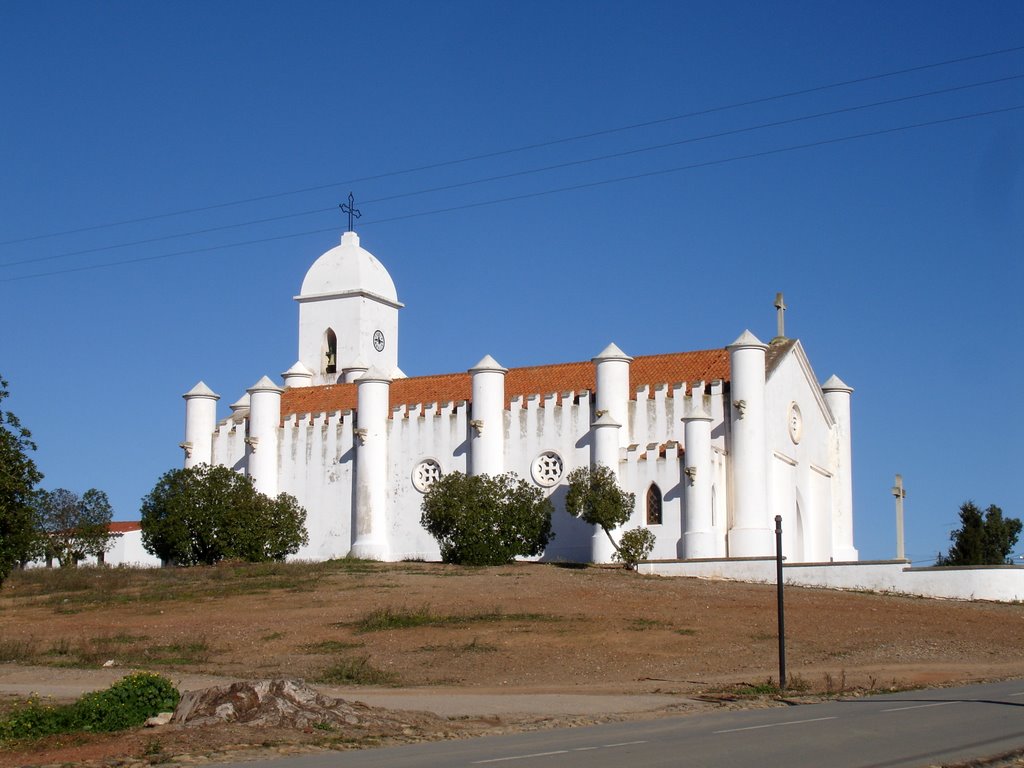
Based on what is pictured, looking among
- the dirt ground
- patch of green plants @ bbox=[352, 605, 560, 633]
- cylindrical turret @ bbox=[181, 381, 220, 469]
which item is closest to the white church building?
cylindrical turret @ bbox=[181, 381, 220, 469]

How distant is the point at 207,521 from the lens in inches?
2019

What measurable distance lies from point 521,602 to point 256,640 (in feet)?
25.4

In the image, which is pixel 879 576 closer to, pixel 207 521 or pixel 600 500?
pixel 600 500

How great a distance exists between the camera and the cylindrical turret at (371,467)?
176 feet

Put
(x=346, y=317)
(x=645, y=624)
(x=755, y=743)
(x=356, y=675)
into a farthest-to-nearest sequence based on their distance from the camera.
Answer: (x=346, y=317) → (x=645, y=624) → (x=356, y=675) → (x=755, y=743)

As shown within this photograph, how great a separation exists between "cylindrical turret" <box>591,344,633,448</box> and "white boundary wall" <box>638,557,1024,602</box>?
654 centimetres

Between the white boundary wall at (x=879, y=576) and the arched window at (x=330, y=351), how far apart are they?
2399 cm

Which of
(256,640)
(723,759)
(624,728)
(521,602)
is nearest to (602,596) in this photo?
(521,602)

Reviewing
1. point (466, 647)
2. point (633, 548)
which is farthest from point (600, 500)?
point (466, 647)

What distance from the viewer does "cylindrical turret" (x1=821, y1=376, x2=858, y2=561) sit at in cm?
5469

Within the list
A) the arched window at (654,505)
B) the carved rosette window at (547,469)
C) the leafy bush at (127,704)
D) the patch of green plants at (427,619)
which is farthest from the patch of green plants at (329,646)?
the carved rosette window at (547,469)

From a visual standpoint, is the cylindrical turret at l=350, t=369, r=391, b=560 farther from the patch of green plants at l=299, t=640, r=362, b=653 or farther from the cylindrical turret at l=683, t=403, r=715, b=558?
the patch of green plants at l=299, t=640, r=362, b=653

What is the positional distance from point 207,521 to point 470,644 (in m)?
23.9

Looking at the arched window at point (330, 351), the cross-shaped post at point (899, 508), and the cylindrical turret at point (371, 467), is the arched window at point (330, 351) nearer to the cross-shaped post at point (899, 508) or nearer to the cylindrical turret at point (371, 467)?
the cylindrical turret at point (371, 467)
